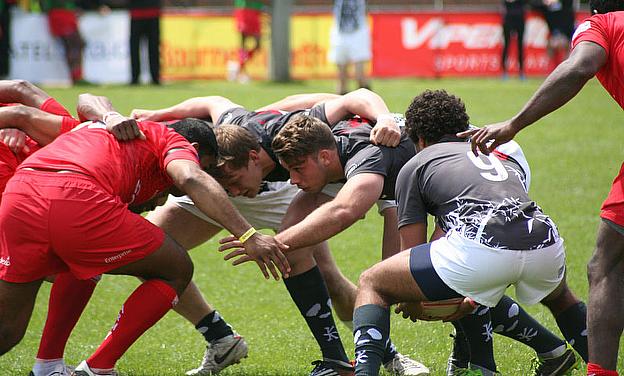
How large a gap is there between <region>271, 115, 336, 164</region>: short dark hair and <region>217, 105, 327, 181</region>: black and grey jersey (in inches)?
13.9

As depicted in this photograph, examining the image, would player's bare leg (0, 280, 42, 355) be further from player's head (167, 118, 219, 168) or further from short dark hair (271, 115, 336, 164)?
short dark hair (271, 115, 336, 164)

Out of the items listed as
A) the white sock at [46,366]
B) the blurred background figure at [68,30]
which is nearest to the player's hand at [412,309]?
the white sock at [46,366]

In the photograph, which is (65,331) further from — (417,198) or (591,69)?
(591,69)

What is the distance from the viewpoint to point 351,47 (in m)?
16.0

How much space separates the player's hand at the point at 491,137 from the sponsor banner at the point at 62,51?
1487 centimetres

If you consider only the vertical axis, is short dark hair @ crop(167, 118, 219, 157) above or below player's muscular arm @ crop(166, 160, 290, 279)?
above

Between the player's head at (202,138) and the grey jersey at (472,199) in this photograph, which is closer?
the grey jersey at (472,199)

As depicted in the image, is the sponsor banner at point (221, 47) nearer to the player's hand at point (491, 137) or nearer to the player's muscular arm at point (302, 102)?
the player's muscular arm at point (302, 102)

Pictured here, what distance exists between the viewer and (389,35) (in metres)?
19.5

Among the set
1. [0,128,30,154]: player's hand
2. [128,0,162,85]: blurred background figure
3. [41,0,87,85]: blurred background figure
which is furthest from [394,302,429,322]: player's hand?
[41,0,87,85]: blurred background figure

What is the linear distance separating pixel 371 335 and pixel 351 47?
39.4 feet

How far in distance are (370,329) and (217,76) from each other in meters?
15.9

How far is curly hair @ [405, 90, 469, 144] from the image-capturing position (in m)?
4.70

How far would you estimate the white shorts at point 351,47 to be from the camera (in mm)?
15836
